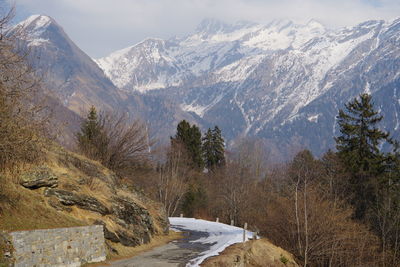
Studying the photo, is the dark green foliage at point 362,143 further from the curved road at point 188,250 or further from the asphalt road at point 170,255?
the asphalt road at point 170,255

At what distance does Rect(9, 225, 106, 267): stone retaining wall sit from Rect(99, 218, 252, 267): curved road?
1216mm

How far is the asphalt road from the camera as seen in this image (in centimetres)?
1880

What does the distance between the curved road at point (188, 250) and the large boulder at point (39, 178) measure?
14.5 ft

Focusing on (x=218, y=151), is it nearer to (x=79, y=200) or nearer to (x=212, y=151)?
(x=212, y=151)

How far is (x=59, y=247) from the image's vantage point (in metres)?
15.8

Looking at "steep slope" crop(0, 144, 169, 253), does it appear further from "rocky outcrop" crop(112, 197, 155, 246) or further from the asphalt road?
the asphalt road

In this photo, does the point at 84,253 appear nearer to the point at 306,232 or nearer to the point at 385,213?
the point at 306,232

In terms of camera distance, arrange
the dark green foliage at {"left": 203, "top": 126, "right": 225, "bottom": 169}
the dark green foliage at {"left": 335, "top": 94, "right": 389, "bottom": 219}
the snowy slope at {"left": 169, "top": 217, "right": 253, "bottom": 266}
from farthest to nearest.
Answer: the dark green foliage at {"left": 203, "top": 126, "right": 225, "bottom": 169}, the dark green foliage at {"left": 335, "top": 94, "right": 389, "bottom": 219}, the snowy slope at {"left": 169, "top": 217, "right": 253, "bottom": 266}

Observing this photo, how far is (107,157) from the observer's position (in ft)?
105

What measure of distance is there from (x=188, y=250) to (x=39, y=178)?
884 cm

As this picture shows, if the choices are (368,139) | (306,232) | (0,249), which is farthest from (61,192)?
(368,139)

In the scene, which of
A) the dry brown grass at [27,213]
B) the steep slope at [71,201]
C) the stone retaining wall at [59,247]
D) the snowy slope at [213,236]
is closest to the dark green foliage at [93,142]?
the steep slope at [71,201]

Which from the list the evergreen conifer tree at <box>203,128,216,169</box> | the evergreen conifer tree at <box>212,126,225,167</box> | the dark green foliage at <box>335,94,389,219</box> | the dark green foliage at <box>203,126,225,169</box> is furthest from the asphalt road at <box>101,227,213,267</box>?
the evergreen conifer tree at <box>212,126,225,167</box>

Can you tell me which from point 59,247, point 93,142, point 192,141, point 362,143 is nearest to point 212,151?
point 192,141
